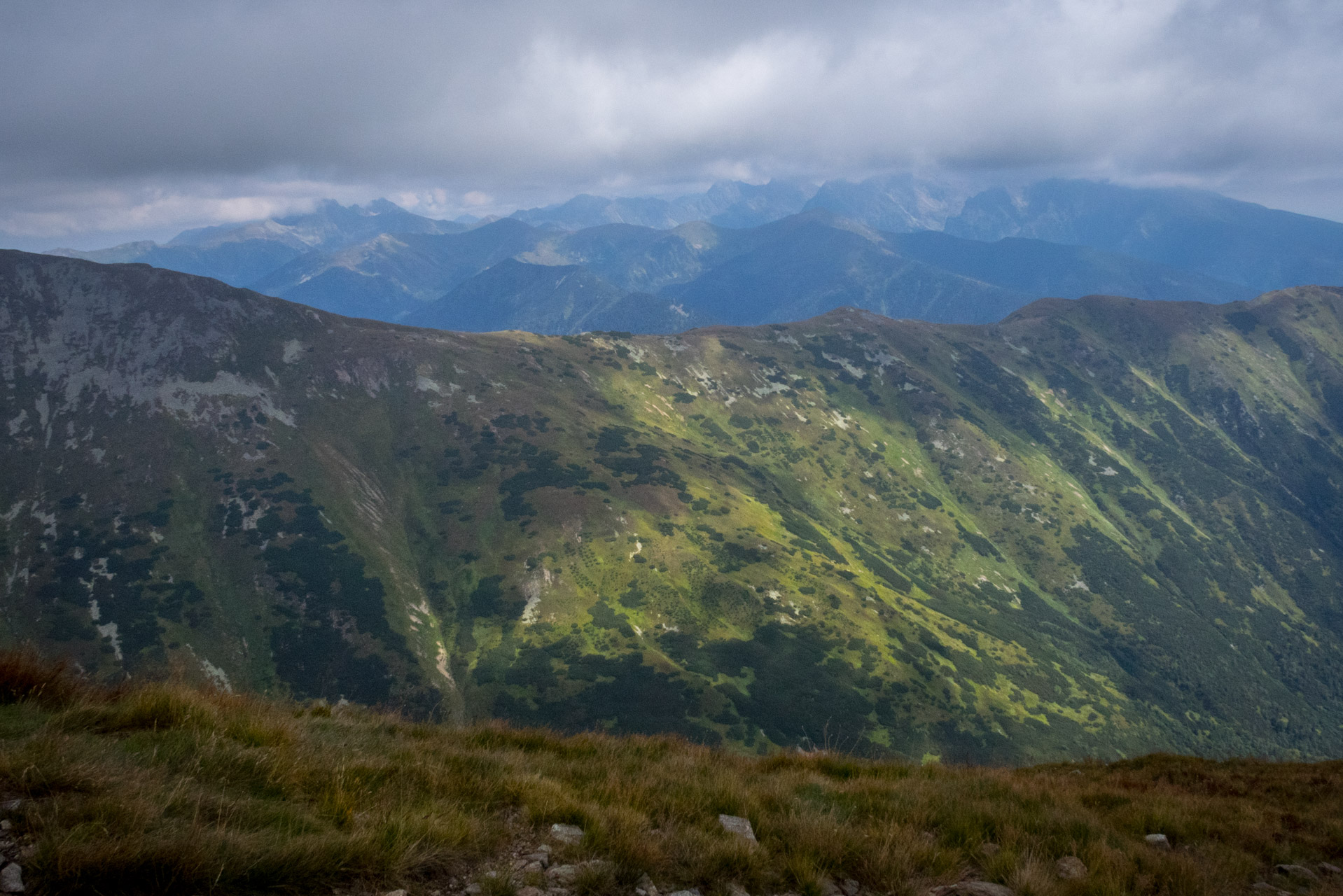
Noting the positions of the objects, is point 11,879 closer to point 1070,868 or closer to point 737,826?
point 737,826

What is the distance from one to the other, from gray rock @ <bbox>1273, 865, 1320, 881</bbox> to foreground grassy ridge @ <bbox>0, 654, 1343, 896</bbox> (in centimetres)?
27

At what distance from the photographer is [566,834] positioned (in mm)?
7590

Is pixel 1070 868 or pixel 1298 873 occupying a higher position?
→ pixel 1070 868

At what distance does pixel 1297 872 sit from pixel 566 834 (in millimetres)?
11877

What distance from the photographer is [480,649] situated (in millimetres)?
137625

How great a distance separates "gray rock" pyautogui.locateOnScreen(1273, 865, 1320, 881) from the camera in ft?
32.2

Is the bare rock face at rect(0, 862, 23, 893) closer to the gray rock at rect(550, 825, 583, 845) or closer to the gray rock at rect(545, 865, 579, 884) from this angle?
the gray rock at rect(545, 865, 579, 884)

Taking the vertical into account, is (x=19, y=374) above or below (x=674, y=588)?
above

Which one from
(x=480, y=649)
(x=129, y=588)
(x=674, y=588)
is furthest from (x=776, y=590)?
(x=129, y=588)

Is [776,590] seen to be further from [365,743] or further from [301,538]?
[365,743]

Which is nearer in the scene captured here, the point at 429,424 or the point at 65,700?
the point at 65,700

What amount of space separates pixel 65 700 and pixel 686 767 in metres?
9.70

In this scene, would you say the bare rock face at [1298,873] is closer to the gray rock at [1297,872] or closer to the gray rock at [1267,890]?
the gray rock at [1297,872]

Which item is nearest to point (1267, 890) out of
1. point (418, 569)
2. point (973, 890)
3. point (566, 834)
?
point (973, 890)
